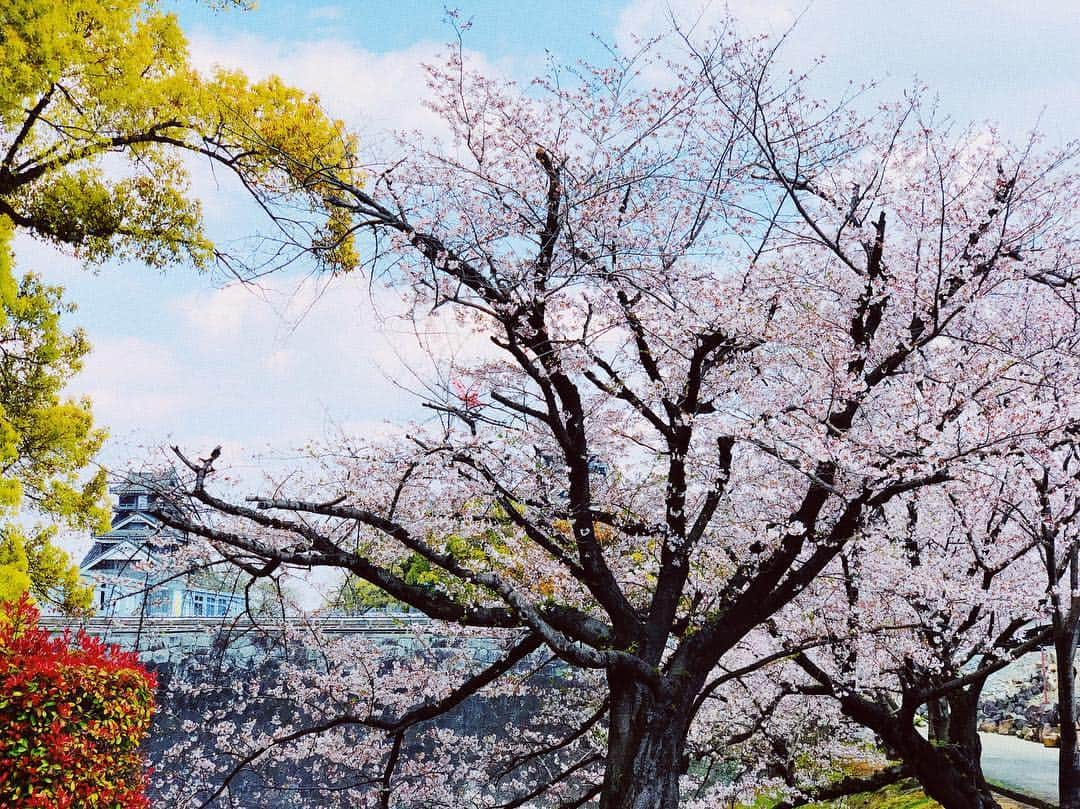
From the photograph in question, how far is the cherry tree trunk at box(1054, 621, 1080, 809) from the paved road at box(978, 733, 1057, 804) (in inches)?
190

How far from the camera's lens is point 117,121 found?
43.1 feet

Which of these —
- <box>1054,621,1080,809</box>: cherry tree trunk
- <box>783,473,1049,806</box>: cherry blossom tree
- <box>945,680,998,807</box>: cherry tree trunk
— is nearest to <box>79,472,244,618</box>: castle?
<box>783,473,1049,806</box>: cherry blossom tree

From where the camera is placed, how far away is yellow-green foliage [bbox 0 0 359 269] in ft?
38.4

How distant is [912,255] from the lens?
682 centimetres

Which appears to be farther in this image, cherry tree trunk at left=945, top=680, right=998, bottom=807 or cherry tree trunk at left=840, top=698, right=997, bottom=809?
cherry tree trunk at left=945, top=680, right=998, bottom=807

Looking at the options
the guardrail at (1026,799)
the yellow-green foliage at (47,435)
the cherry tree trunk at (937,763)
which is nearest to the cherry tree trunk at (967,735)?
the cherry tree trunk at (937,763)

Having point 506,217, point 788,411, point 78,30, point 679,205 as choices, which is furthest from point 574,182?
point 78,30

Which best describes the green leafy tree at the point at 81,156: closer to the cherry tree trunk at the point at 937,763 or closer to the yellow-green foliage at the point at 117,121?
the yellow-green foliage at the point at 117,121

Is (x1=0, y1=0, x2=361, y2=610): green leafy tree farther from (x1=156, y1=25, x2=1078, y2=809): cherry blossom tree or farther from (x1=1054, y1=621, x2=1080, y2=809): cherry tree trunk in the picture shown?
(x1=1054, y1=621, x2=1080, y2=809): cherry tree trunk

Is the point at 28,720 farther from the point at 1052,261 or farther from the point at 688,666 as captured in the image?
the point at 1052,261

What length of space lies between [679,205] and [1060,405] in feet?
10.3

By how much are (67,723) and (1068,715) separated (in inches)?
298

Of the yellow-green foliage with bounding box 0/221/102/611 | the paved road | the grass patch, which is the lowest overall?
the grass patch

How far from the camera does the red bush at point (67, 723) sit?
19.2ft
